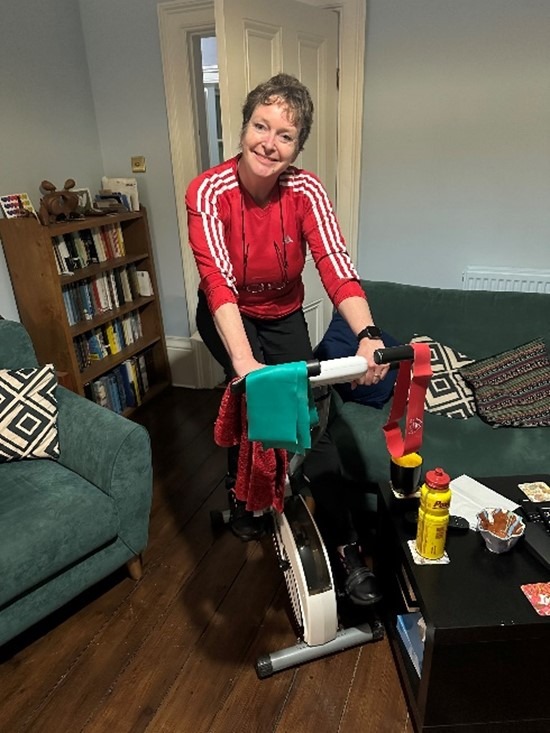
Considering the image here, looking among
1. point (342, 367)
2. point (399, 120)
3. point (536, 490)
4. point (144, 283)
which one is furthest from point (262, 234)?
point (144, 283)

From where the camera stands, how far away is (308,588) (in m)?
1.44

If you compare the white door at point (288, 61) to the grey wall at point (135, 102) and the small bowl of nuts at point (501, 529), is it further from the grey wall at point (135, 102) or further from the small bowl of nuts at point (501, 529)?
the small bowl of nuts at point (501, 529)

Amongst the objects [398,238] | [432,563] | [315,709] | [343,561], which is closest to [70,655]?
[315,709]

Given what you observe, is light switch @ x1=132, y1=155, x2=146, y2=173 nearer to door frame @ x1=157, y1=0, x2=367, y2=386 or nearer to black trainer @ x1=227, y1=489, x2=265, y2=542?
door frame @ x1=157, y1=0, x2=367, y2=386

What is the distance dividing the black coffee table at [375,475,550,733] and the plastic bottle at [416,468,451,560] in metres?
0.05

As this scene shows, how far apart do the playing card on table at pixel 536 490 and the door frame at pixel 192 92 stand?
1.85 m

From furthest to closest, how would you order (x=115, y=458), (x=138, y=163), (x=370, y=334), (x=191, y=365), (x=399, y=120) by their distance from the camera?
(x=191, y=365)
(x=138, y=163)
(x=399, y=120)
(x=115, y=458)
(x=370, y=334)

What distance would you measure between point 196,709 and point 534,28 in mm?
3101

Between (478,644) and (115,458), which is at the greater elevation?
(115,458)

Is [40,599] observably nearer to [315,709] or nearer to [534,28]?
[315,709]

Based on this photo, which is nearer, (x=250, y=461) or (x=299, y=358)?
(x=250, y=461)

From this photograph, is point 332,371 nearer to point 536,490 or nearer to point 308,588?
point 308,588

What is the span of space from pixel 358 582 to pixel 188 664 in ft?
1.93

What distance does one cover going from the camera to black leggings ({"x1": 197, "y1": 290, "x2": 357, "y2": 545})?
1.69 metres
